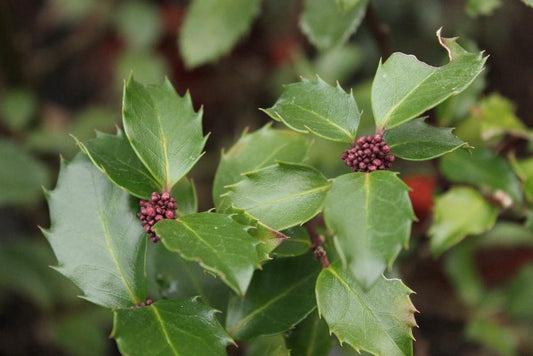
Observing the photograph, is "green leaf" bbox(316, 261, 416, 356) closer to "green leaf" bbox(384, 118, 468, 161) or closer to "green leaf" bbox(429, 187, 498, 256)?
"green leaf" bbox(384, 118, 468, 161)

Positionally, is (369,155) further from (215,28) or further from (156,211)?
(215,28)

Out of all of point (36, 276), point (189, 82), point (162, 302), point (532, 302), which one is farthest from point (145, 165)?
point (189, 82)

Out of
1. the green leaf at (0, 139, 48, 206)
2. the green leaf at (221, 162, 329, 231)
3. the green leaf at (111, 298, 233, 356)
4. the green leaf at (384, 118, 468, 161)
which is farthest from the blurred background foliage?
the green leaf at (111, 298, 233, 356)

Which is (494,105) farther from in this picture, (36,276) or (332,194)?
(36,276)

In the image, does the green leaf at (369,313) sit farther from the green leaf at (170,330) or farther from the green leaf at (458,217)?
the green leaf at (458,217)

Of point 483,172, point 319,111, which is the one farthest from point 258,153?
point 483,172
